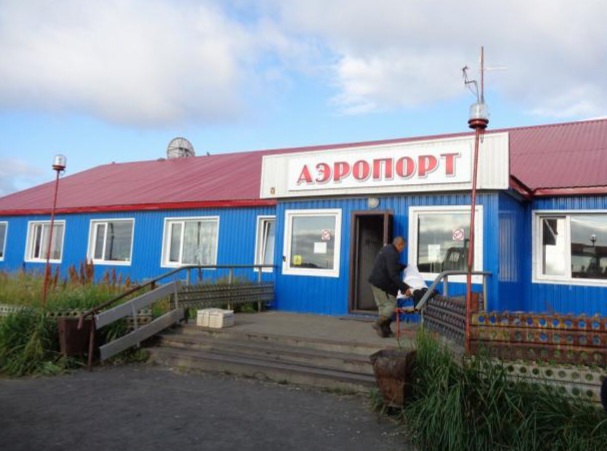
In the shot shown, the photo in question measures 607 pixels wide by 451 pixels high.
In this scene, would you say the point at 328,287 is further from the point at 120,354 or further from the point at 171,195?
the point at 171,195

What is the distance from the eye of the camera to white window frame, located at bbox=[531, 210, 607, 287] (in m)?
10.2

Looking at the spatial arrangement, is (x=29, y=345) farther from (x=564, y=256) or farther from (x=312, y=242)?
(x=564, y=256)

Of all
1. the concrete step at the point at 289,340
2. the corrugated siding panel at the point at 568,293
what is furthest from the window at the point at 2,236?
the corrugated siding panel at the point at 568,293

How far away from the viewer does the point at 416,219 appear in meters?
10.3

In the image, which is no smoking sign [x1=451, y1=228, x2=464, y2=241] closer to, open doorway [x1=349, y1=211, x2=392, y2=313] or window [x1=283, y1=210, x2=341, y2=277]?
open doorway [x1=349, y1=211, x2=392, y2=313]

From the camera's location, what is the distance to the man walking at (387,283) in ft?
26.7

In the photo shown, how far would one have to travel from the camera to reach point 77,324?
316 inches

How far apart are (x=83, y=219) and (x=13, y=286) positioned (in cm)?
622

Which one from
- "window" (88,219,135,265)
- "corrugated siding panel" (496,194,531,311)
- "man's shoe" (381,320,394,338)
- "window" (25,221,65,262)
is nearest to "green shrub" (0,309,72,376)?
"man's shoe" (381,320,394,338)

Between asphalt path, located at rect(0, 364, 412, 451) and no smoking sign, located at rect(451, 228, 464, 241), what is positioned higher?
no smoking sign, located at rect(451, 228, 464, 241)

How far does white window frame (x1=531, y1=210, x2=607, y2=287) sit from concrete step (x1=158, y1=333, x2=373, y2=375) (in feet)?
17.2

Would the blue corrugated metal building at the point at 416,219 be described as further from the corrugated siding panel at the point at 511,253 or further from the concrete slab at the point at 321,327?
the concrete slab at the point at 321,327

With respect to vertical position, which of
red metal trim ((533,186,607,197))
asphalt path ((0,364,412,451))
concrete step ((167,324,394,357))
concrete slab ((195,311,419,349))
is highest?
red metal trim ((533,186,607,197))

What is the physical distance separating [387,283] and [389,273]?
0.17 meters
